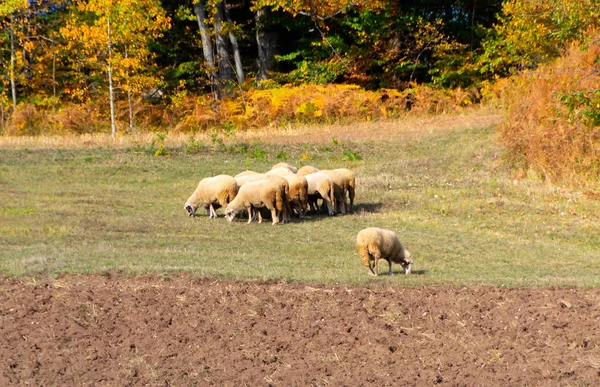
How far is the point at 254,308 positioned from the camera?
38.2 feet

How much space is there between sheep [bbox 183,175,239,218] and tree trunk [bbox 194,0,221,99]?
24954 millimetres

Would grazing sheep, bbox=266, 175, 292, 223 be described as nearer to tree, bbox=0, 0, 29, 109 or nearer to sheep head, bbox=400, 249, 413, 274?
sheep head, bbox=400, 249, 413, 274

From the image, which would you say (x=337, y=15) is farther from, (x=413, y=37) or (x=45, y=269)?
(x=45, y=269)

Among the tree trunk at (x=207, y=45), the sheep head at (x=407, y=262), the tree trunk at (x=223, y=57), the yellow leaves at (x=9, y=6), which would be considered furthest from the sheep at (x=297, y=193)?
the tree trunk at (x=223, y=57)

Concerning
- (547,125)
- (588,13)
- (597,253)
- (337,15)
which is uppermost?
(337,15)

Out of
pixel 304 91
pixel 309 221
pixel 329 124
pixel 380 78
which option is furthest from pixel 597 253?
pixel 380 78

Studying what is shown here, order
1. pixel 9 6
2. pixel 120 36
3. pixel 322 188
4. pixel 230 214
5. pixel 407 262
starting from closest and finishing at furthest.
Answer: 1. pixel 407 262
2. pixel 230 214
3. pixel 322 188
4. pixel 120 36
5. pixel 9 6

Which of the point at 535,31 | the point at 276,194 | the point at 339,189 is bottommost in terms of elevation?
the point at 339,189

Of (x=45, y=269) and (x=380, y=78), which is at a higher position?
(x=380, y=78)

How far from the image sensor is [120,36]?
121 ft

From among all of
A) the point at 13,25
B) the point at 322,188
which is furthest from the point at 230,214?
the point at 13,25

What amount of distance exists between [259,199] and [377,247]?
6.35m

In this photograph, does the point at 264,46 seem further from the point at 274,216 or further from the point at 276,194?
the point at 276,194

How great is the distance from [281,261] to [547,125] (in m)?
13.6
